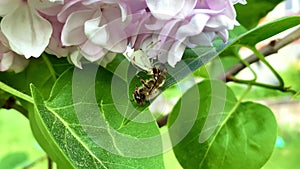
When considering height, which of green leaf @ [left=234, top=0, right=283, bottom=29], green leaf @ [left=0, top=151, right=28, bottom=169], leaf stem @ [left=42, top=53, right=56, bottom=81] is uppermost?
leaf stem @ [left=42, top=53, right=56, bottom=81]

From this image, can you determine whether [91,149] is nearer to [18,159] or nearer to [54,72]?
[54,72]

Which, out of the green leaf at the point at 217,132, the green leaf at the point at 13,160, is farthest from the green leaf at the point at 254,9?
the green leaf at the point at 13,160

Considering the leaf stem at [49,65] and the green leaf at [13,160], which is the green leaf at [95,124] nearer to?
the leaf stem at [49,65]

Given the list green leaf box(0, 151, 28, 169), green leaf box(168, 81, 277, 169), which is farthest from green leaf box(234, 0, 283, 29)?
green leaf box(0, 151, 28, 169)

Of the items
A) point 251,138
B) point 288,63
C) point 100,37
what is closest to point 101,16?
point 100,37

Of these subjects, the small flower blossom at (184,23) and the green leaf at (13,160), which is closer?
the small flower blossom at (184,23)

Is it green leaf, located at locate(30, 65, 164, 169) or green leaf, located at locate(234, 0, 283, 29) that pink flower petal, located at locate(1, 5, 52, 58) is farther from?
green leaf, located at locate(234, 0, 283, 29)
